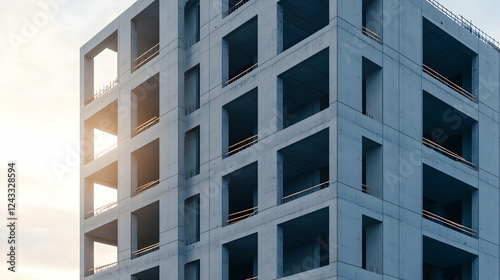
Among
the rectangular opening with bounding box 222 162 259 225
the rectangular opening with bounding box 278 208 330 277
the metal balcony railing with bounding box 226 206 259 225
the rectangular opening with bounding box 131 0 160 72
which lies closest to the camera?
the rectangular opening with bounding box 278 208 330 277

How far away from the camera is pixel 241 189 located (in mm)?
51250

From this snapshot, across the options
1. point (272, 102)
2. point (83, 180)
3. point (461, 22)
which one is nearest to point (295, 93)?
point (272, 102)

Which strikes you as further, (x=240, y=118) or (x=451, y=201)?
(x=451, y=201)

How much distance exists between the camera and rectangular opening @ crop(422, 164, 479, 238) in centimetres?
4806

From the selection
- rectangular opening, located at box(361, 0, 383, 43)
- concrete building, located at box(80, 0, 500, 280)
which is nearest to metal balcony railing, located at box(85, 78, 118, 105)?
concrete building, located at box(80, 0, 500, 280)

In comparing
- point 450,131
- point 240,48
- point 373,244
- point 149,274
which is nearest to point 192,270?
point 149,274

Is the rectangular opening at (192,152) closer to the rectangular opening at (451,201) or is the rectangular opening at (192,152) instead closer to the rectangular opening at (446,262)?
the rectangular opening at (451,201)

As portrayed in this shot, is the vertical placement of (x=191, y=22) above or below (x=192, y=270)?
above

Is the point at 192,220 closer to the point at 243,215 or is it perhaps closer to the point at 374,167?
the point at 243,215

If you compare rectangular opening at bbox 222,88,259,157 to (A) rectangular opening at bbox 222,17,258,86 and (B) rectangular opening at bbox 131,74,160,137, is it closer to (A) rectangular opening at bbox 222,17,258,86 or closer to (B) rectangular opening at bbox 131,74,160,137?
(A) rectangular opening at bbox 222,17,258,86

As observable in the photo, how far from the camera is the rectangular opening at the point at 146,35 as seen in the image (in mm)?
56312

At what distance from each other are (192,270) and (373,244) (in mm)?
12385

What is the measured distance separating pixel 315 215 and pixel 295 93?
9325 millimetres

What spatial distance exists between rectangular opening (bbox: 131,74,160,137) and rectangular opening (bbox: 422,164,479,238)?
60.6 feet
